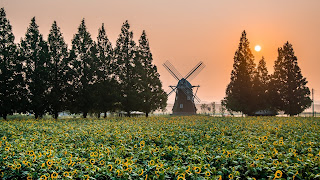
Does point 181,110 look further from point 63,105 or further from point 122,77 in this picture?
point 63,105

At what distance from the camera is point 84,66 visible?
3491 cm

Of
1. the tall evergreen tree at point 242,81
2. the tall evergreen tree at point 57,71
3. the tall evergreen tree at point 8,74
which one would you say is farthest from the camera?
the tall evergreen tree at point 242,81

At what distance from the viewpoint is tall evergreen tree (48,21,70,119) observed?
109 feet

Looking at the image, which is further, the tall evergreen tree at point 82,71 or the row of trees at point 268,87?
the row of trees at point 268,87

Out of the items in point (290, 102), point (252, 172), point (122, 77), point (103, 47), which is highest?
point (103, 47)

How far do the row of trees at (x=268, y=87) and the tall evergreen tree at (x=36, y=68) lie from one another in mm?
29146

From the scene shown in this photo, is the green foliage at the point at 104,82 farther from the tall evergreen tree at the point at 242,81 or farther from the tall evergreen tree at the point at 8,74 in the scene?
the tall evergreen tree at the point at 242,81

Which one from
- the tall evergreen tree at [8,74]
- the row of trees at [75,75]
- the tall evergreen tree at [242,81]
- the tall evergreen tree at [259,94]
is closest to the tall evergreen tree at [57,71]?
the row of trees at [75,75]

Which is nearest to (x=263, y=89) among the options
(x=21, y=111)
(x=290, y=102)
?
(x=290, y=102)

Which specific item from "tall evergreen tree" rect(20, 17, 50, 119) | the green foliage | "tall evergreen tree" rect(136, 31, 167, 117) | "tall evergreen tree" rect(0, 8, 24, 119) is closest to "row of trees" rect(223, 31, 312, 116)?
"tall evergreen tree" rect(136, 31, 167, 117)

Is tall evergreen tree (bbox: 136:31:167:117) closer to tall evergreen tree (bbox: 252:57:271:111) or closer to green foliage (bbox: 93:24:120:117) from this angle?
green foliage (bbox: 93:24:120:117)

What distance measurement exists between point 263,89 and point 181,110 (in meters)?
15.4

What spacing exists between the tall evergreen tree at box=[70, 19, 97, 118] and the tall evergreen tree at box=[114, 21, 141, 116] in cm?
375

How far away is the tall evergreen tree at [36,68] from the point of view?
32031 mm
